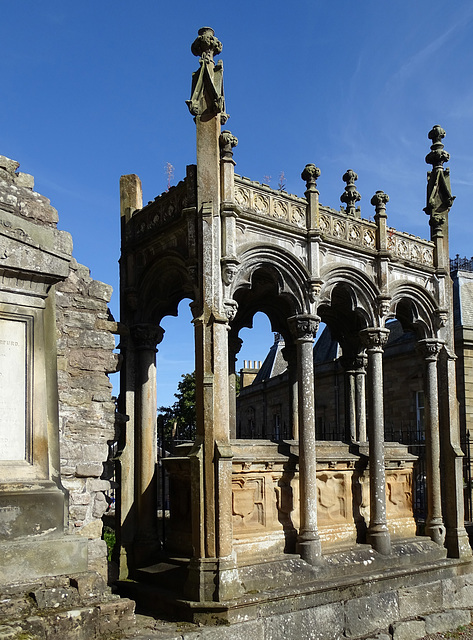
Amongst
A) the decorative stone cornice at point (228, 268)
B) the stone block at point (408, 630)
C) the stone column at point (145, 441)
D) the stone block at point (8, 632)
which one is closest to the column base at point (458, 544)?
the stone block at point (408, 630)

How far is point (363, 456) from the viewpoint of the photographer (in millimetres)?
12320

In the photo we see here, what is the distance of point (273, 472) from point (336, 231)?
4.26 meters

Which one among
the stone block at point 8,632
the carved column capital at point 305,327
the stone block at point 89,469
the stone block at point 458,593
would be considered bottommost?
the stone block at point 458,593

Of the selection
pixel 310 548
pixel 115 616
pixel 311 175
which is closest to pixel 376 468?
pixel 310 548

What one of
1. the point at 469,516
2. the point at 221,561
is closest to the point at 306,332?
the point at 221,561

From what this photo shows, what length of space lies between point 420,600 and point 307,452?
3267 mm

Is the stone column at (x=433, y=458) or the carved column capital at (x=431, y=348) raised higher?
the carved column capital at (x=431, y=348)

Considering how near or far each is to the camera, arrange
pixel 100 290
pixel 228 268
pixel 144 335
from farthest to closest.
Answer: pixel 144 335, pixel 228 268, pixel 100 290

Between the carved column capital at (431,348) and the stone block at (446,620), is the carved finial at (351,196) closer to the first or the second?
the carved column capital at (431,348)

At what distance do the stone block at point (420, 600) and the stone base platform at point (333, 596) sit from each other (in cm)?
2

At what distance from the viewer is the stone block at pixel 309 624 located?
9.45 metres

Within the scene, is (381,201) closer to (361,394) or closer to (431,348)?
(431,348)

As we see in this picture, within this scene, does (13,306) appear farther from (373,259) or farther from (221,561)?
Answer: (373,259)

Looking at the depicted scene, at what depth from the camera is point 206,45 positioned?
1052 cm
